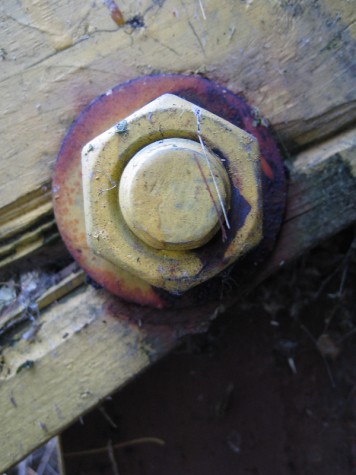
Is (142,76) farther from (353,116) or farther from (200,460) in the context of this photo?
(200,460)

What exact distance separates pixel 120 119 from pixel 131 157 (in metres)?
0.12

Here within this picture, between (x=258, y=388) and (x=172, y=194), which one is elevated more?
(x=172, y=194)

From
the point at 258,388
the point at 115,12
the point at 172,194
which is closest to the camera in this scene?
the point at 172,194

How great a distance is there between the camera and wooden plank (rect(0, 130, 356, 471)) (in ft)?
2.46

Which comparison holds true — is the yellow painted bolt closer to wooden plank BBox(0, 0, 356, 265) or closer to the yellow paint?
the yellow paint

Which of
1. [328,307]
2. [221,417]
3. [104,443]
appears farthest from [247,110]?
[104,443]

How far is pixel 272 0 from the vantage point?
29.1 inches

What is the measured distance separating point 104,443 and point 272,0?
2.83 ft

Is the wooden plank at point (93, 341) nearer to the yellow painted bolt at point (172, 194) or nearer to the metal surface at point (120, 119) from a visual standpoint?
the metal surface at point (120, 119)

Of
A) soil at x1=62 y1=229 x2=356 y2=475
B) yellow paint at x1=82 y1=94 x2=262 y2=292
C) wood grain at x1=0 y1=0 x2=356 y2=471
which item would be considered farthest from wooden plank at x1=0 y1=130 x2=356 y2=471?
soil at x1=62 y1=229 x2=356 y2=475

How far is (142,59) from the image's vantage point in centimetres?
74

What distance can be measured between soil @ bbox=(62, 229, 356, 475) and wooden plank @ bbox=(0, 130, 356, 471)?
0.29 meters

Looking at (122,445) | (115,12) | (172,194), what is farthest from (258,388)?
(115,12)

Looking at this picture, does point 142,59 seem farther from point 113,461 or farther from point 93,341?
point 113,461
